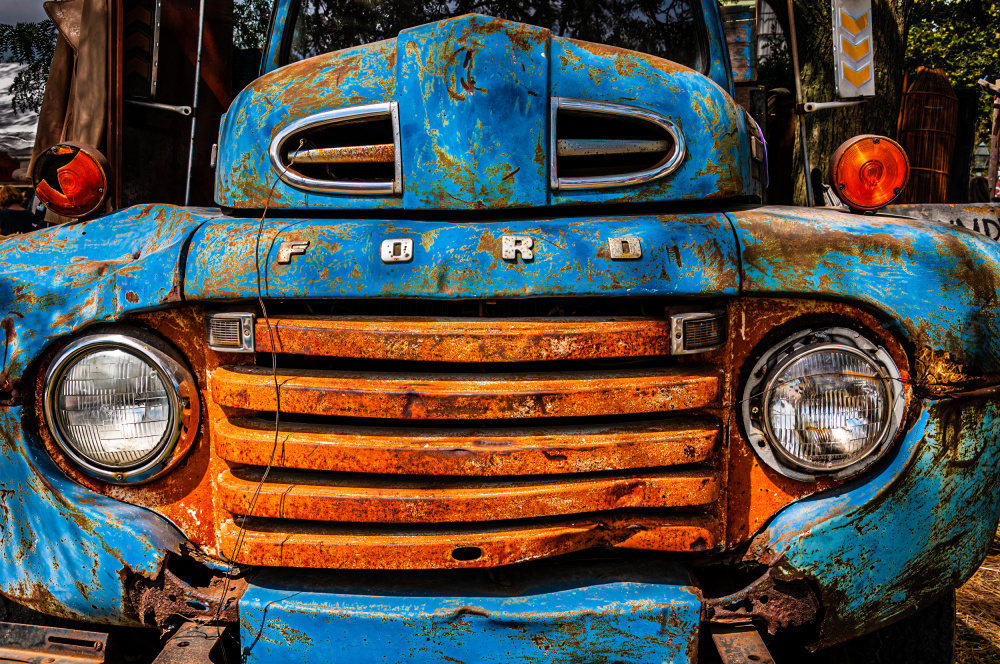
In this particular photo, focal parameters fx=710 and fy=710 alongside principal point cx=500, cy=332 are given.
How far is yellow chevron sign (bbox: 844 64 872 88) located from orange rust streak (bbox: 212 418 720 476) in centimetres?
137

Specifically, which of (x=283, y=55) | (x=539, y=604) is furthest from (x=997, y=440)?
(x=283, y=55)

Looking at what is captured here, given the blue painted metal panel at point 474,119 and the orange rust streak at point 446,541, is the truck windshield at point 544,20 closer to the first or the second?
the blue painted metal panel at point 474,119

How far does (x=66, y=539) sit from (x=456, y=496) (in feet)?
3.31

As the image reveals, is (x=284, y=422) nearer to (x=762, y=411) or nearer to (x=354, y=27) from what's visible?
(x=762, y=411)

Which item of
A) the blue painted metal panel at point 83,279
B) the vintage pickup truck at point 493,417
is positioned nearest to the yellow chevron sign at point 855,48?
the vintage pickup truck at point 493,417

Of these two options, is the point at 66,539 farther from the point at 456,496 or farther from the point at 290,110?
the point at 290,110

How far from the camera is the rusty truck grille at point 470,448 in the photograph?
65.1 inches

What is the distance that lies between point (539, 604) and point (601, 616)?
0.14 metres

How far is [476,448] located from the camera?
164cm

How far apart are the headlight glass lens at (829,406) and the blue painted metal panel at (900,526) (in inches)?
3.7

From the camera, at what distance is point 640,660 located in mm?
1608

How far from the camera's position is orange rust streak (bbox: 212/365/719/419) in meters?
1.65

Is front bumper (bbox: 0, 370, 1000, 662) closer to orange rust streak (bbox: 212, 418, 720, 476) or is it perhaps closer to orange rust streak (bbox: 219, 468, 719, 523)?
orange rust streak (bbox: 219, 468, 719, 523)

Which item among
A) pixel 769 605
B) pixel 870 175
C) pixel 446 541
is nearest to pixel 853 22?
pixel 870 175
